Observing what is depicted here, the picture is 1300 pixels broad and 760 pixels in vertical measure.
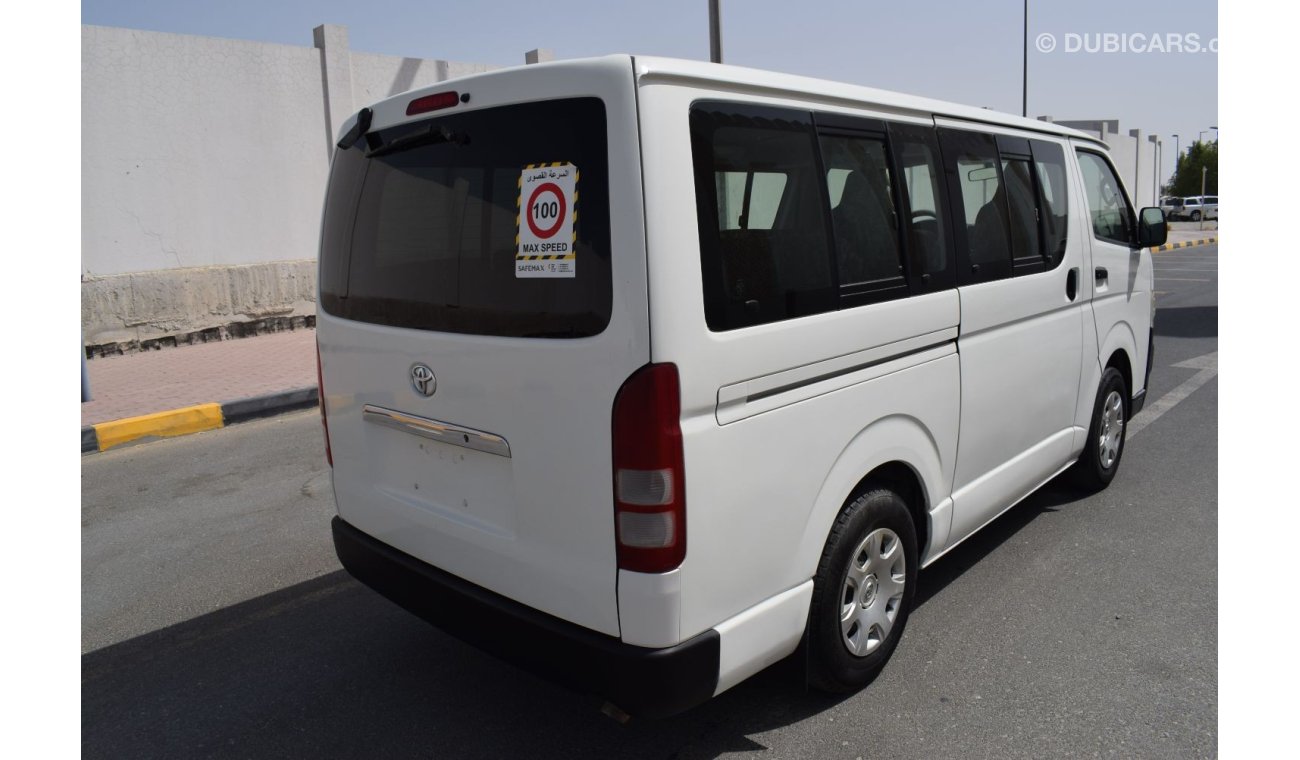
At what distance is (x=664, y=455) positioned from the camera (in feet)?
7.29

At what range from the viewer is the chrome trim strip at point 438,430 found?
8.34 ft

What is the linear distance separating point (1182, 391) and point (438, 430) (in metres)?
7.10

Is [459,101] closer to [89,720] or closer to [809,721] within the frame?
[809,721]

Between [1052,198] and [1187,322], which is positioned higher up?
[1052,198]

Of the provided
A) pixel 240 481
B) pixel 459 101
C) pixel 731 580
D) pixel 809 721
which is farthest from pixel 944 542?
pixel 240 481

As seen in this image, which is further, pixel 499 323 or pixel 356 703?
pixel 356 703

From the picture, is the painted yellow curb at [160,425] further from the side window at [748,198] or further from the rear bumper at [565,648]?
the side window at [748,198]

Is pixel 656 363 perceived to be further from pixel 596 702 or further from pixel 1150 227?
pixel 1150 227

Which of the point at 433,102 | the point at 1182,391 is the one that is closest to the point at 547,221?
the point at 433,102

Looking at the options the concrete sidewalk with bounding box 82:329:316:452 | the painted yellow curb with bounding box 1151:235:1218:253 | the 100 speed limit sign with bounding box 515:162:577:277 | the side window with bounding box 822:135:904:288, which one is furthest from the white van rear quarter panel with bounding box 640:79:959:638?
the painted yellow curb with bounding box 1151:235:1218:253

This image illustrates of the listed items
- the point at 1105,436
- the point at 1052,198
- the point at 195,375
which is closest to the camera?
the point at 1052,198

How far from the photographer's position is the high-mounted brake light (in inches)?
103

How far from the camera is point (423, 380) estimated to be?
2.72 meters

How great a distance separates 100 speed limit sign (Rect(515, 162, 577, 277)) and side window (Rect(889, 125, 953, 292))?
1320mm
